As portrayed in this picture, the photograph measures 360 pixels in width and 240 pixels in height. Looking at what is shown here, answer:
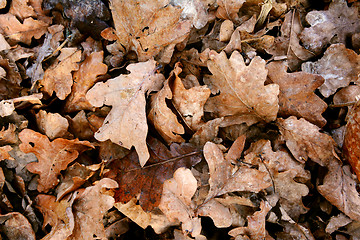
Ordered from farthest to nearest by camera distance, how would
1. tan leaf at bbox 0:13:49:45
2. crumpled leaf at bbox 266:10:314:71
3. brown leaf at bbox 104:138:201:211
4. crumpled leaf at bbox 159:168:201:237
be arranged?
tan leaf at bbox 0:13:49:45
crumpled leaf at bbox 266:10:314:71
brown leaf at bbox 104:138:201:211
crumpled leaf at bbox 159:168:201:237

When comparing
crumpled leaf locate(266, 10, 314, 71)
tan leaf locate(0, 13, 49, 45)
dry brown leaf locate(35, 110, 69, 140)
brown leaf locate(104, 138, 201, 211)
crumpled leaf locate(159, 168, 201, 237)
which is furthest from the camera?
tan leaf locate(0, 13, 49, 45)

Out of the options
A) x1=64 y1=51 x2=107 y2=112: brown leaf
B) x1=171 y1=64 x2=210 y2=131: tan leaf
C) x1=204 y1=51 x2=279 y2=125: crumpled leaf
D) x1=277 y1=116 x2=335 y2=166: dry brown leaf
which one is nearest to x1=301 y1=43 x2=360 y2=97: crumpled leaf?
x1=277 y1=116 x2=335 y2=166: dry brown leaf

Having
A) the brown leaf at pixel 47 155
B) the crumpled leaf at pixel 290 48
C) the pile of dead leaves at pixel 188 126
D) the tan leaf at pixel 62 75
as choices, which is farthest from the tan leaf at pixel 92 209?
the crumpled leaf at pixel 290 48

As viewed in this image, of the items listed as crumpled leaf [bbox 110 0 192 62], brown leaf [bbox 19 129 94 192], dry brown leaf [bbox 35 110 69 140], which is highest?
crumpled leaf [bbox 110 0 192 62]

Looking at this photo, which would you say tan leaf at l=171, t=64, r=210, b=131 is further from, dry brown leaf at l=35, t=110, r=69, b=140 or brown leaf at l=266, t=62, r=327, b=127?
dry brown leaf at l=35, t=110, r=69, b=140

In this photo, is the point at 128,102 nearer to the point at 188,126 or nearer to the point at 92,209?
the point at 188,126

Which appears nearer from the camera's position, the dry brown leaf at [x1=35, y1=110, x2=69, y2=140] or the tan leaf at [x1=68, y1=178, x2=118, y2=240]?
the tan leaf at [x1=68, y1=178, x2=118, y2=240]

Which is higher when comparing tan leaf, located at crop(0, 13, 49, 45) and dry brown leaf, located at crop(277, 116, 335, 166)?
tan leaf, located at crop(0, 13, 49, 45)
